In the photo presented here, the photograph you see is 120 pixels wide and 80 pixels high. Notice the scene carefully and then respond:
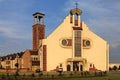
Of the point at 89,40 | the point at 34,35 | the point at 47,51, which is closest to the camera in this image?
the point at 47,51

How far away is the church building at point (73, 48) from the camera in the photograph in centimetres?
8856

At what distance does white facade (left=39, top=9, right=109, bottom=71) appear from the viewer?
8888 cm

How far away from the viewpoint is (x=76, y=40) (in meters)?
93.0

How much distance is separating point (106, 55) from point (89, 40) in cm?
690

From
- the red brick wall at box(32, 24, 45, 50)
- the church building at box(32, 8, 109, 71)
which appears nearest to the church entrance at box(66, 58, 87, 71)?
the church building at box(32, 8, 109, 71)

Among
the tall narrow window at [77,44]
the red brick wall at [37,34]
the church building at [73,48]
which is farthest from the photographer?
the red brick wall at [37,34]

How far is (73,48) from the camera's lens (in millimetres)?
91688

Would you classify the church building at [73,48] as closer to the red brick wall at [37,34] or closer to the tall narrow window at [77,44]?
the tall narrow window at [77,44]

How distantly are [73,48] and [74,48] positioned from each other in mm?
484

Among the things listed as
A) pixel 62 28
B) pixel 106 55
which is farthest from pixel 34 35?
pixel 106 55

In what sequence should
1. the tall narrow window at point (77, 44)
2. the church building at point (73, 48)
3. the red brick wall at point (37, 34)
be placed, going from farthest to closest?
the red brick wall at point (37, 34)
the tall narrow window at point (77, 44)
the church building at point (73, 48)

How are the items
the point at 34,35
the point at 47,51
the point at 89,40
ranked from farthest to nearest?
the point at 34,35, the point at 89,40, the point at 47,51

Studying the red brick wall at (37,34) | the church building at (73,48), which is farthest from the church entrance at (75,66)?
the red brick wall at (37,34)

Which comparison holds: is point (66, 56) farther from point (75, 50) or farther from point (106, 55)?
point (106, 55)
